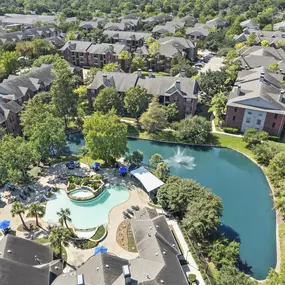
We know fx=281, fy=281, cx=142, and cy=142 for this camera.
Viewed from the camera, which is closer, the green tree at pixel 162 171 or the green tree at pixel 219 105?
the green tree at pixel 162 171

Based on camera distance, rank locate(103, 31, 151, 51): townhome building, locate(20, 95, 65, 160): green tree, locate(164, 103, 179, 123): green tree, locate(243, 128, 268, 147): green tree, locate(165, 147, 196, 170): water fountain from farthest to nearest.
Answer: locate(103, 31, 151, 51): townhome building < locate(164, 103, 179, 123): green tree < locate(243, 128, 268, 147): green tree < locate(165, 147, 196, 170): water fountain < locate(20, 95, 65, 160): green tree

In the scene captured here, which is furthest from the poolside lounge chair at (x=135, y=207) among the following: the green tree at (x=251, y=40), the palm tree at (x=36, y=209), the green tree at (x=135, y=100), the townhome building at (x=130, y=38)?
the green tree at (x=251, y=40)

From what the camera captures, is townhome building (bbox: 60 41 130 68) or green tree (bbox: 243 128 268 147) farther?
townhome building (bbox: 60 41 130 68)

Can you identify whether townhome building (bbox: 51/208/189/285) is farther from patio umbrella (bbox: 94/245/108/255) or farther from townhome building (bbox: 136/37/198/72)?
townhome building (bbox: 136/37/198/72)

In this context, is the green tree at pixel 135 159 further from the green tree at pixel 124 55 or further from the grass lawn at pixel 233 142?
the green tree at pixel 124 55

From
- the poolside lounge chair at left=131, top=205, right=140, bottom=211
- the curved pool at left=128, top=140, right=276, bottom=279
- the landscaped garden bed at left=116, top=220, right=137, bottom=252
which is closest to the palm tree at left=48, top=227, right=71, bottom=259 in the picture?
the landscaped garden bed at left=116, top=220, right=137, bottom=252

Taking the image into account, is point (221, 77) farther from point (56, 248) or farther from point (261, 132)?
point (56, 248)

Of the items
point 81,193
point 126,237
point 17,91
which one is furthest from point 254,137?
point 17,91
